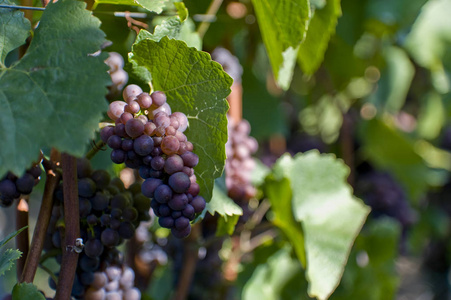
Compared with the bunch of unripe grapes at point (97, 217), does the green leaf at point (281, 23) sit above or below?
above

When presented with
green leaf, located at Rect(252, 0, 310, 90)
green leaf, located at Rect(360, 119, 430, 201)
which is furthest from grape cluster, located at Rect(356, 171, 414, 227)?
green leaf, located at Rect(252, 0, 310, 90)

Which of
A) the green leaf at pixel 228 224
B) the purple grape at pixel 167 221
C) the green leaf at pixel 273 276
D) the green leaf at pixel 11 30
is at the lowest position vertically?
the green leaf at pixel 273 276

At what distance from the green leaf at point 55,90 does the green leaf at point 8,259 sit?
11 centimetres

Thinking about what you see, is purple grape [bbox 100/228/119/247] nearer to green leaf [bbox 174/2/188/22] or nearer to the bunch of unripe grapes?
the bunch of unripe grapes

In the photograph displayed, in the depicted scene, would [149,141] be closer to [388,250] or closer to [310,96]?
[388,250]

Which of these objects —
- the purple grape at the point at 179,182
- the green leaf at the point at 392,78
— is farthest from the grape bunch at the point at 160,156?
the green leaf at the point at 392,78

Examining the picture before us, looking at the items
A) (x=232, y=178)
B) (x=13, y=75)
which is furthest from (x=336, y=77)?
(x=13, y=75)

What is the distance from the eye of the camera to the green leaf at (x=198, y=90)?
504 millimetres

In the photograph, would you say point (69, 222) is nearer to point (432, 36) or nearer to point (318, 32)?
point (318, 32)

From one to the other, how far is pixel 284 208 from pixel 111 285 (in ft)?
1.21

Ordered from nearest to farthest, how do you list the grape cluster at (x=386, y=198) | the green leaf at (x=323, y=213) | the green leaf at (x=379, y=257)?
the green leaf at (x=323, y=213) < the green leaf at (x=379, y=257) < the grape cluster at (x=386, y=198)

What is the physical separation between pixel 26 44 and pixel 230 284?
719mm

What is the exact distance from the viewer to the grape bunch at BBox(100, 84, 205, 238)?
46cm

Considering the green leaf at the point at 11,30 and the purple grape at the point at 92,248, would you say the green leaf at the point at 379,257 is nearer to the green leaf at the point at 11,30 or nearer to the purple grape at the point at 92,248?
the purple grape at the point at 92,248
